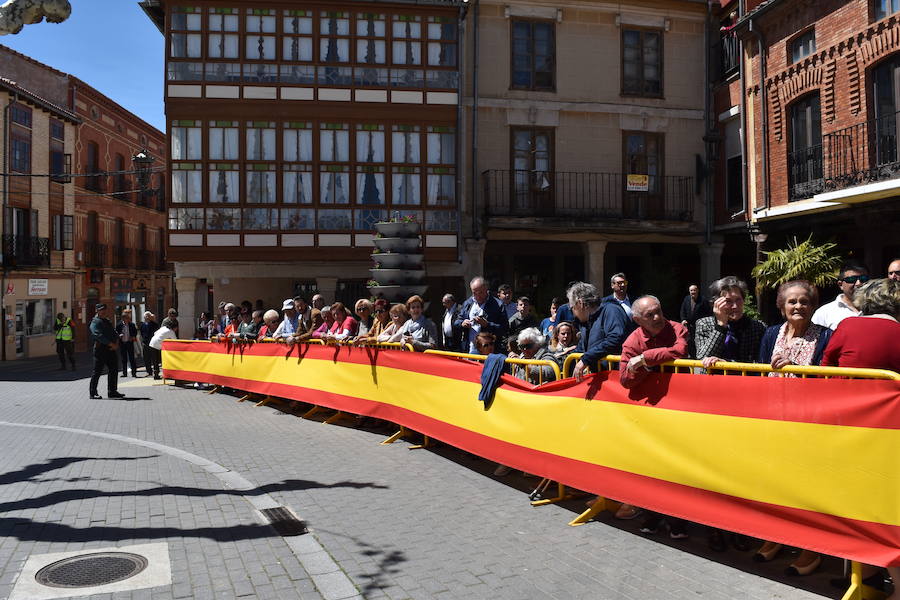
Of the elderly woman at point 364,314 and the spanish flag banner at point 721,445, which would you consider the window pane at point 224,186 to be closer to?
the elderly woman at point 364,314

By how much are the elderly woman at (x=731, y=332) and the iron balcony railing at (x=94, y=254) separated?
102 ft

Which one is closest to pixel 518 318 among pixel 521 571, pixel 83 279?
pixel 521 571

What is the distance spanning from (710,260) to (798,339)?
16.6 m

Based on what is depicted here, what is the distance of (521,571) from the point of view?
4.41 meters

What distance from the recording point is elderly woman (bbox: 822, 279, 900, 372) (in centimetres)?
381

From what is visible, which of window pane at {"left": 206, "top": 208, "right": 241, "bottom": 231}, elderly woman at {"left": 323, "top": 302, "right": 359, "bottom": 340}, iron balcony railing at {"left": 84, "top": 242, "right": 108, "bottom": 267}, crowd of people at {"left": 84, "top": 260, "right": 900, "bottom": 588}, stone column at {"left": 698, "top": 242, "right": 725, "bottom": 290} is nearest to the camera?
crowd of people at {"left": 84, "top": 260, "right": 900, "bottom": 588}

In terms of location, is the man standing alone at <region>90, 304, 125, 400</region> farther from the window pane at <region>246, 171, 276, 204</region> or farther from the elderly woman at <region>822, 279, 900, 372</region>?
the elderly woman at <region>822, 279, 900, 372</region>

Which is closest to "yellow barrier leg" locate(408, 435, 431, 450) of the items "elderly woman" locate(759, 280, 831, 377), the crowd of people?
the crowd of people

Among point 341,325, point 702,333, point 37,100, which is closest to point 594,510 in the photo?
point 702,333

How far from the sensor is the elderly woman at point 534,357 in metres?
6.11

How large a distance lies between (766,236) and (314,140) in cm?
1172

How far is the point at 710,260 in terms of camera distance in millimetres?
20422

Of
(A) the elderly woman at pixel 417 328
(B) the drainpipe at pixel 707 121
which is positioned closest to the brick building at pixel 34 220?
(A) the elderly woman at pixel 417 328

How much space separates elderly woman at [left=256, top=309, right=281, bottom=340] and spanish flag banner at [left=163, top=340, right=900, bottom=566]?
6.12 meters
